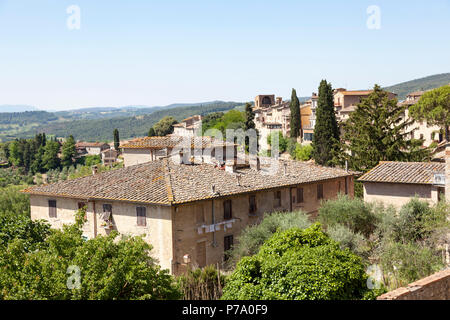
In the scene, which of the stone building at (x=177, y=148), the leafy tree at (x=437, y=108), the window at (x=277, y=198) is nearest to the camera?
the window at (x=277, y=198)

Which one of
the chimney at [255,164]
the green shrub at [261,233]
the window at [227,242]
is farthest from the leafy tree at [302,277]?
the chimney at [255,164]

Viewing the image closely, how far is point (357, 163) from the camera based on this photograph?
37.2 m

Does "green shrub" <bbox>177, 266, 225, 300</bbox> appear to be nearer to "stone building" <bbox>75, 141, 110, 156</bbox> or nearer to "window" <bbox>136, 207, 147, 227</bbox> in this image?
"window" <bbox>136, 207, 147, 227</bbox>

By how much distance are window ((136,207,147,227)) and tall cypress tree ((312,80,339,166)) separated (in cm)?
3111

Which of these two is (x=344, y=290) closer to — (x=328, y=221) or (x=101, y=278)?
(x=101, y=278)

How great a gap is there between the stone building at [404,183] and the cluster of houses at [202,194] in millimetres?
40

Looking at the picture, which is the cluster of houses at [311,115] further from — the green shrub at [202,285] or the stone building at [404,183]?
the green shrub at [202,285]

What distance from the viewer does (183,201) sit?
19.7m

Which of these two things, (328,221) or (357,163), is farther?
(357,163)

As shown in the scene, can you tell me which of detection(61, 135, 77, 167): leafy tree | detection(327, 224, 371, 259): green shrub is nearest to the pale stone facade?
detection(327, 224, 371, 259): green shrub

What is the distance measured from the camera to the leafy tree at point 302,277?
1141cm
